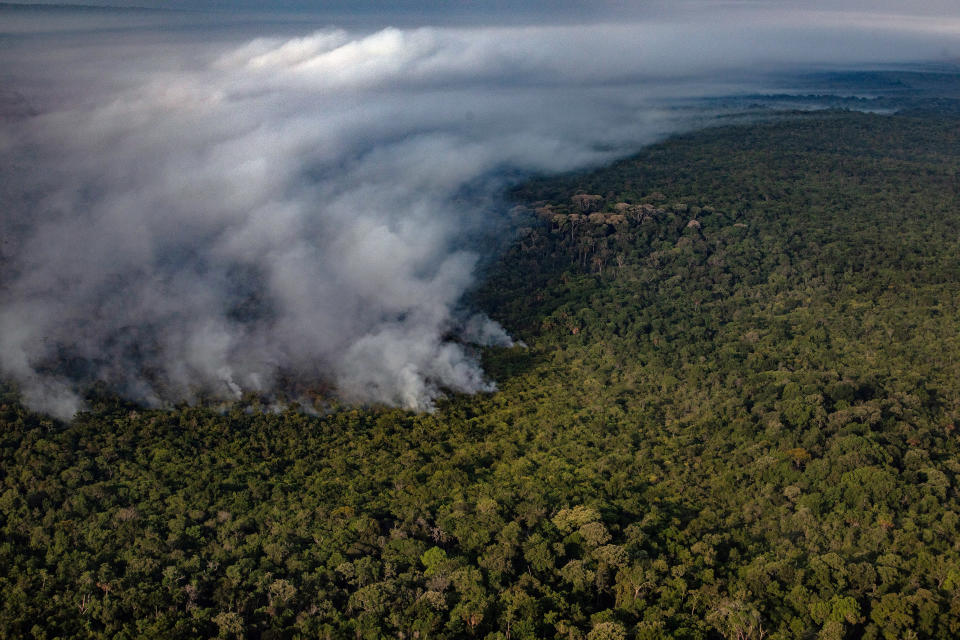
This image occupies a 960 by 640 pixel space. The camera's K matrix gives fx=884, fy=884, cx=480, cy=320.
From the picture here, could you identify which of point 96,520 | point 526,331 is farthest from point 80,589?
point 526,331

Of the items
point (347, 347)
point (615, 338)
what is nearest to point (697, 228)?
point (615, 338)

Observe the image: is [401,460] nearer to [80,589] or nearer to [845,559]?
[80,589]

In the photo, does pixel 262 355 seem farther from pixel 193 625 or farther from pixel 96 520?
pixel 193 625

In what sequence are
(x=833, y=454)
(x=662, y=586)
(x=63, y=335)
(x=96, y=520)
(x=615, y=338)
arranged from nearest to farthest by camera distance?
1. (x=662, y=586)
2. (x=96, y=520)
3. (x=833, y=454)
4. (x=63, y=335)
5. (x=615, y=338)

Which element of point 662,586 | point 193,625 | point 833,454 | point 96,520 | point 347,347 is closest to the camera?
point 193,625

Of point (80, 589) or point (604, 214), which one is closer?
point (80, 589)

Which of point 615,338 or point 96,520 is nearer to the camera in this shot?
point 96,520
